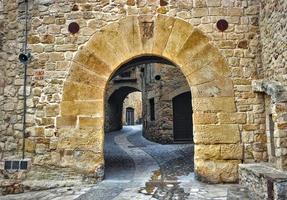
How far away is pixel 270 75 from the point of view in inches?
173

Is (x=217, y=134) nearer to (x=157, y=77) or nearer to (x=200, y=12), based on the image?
(x=200, y=12)

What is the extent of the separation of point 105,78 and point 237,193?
2.64m

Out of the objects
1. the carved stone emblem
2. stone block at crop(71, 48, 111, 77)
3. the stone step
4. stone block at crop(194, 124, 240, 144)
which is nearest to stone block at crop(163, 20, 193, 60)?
the carved stone emblem

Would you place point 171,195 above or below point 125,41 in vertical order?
below

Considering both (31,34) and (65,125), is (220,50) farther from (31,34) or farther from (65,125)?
(31,34)

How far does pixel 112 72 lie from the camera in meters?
4.84

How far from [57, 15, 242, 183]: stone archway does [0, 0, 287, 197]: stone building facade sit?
16 mm

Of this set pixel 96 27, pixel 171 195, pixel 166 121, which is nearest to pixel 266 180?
pixel 171 195

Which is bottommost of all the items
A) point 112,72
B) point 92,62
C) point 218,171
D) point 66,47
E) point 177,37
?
point 218,171

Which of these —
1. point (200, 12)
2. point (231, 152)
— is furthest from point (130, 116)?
point (231, 152)

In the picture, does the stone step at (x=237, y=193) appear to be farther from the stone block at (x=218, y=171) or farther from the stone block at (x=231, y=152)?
the stone block at (x=231, y=152)

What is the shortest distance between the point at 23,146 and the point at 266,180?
367 centimetres

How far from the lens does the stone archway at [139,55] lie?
4.60 meters

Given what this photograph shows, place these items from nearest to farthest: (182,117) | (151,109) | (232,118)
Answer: (232,118) < (182,117) < (151,109)
